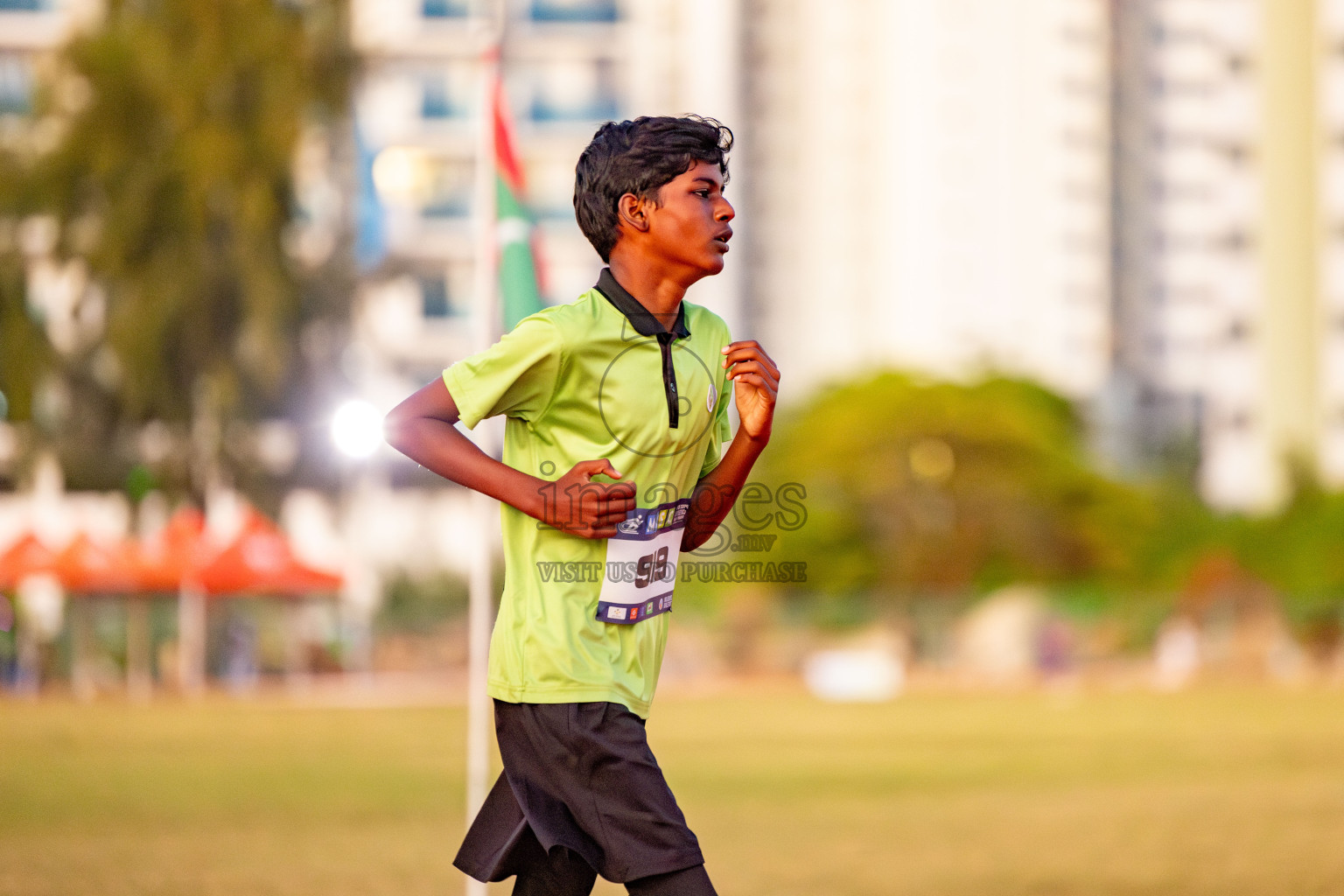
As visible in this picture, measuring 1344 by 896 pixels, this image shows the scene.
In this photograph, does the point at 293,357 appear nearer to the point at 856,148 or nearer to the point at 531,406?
the point at 531,406

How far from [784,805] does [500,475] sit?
10840 mm

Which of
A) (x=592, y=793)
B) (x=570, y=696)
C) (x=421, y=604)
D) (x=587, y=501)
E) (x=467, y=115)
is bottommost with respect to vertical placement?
(x=421, y=604)

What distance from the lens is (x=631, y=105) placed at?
→ 2827 inches

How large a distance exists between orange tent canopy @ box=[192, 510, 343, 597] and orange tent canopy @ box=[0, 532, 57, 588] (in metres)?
2.82

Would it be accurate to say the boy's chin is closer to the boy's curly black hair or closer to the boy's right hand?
the boy's curly black hair

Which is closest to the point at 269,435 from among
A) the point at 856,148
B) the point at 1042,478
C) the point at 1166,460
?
the point at 1042,478

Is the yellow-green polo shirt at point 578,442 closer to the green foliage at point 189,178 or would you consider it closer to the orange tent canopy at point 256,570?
the orange tent canopy at point 256,570

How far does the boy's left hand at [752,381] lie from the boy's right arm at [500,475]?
26 centimetres

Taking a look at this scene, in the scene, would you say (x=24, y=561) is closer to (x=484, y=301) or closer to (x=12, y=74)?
(x=484, y=301)

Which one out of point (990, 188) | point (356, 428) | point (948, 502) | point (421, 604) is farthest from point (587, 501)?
point (990, 188)

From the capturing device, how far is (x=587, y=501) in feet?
10.8

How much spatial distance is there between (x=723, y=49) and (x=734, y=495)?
77924mm

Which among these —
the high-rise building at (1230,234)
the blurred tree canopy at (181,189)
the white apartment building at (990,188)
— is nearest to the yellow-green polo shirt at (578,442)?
the blurred tree canopy at (181,189)

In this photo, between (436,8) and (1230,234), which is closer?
(436,8)
